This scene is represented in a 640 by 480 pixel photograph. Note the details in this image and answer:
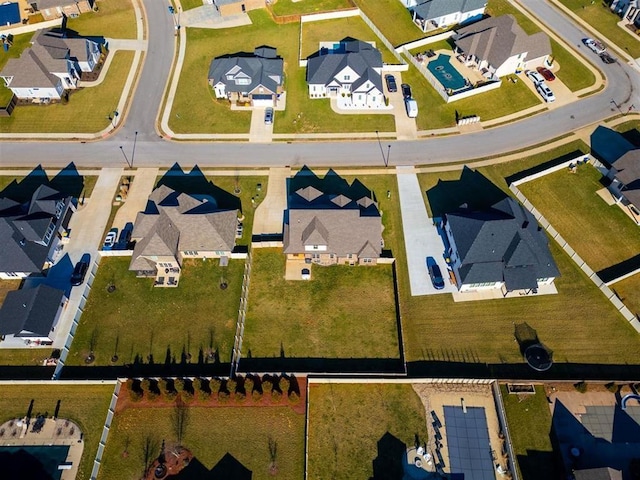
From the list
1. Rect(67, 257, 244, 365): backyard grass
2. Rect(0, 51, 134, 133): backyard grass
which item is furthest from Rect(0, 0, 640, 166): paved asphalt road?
Rect(67, 257, 244, 365): backyard grass

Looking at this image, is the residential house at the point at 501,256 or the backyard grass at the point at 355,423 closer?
the backyard grass at the point at 355,423

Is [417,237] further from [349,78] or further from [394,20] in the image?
[394,20]

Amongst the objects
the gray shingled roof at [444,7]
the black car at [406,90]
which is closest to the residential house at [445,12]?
the gray shingled roof at [444,7]

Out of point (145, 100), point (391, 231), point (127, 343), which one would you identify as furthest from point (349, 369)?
point (145, 100)

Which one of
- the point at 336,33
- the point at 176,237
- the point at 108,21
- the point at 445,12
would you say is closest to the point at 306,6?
the point at 336,33

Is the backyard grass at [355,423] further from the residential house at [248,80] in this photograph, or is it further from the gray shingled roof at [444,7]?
the gray shingled roof at [444,7]

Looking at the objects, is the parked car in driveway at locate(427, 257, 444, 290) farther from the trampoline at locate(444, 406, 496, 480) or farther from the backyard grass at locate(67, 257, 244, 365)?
the backyard grass at locate(67, 257, 244, 365)

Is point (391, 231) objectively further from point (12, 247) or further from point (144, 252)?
point (12, 247)
